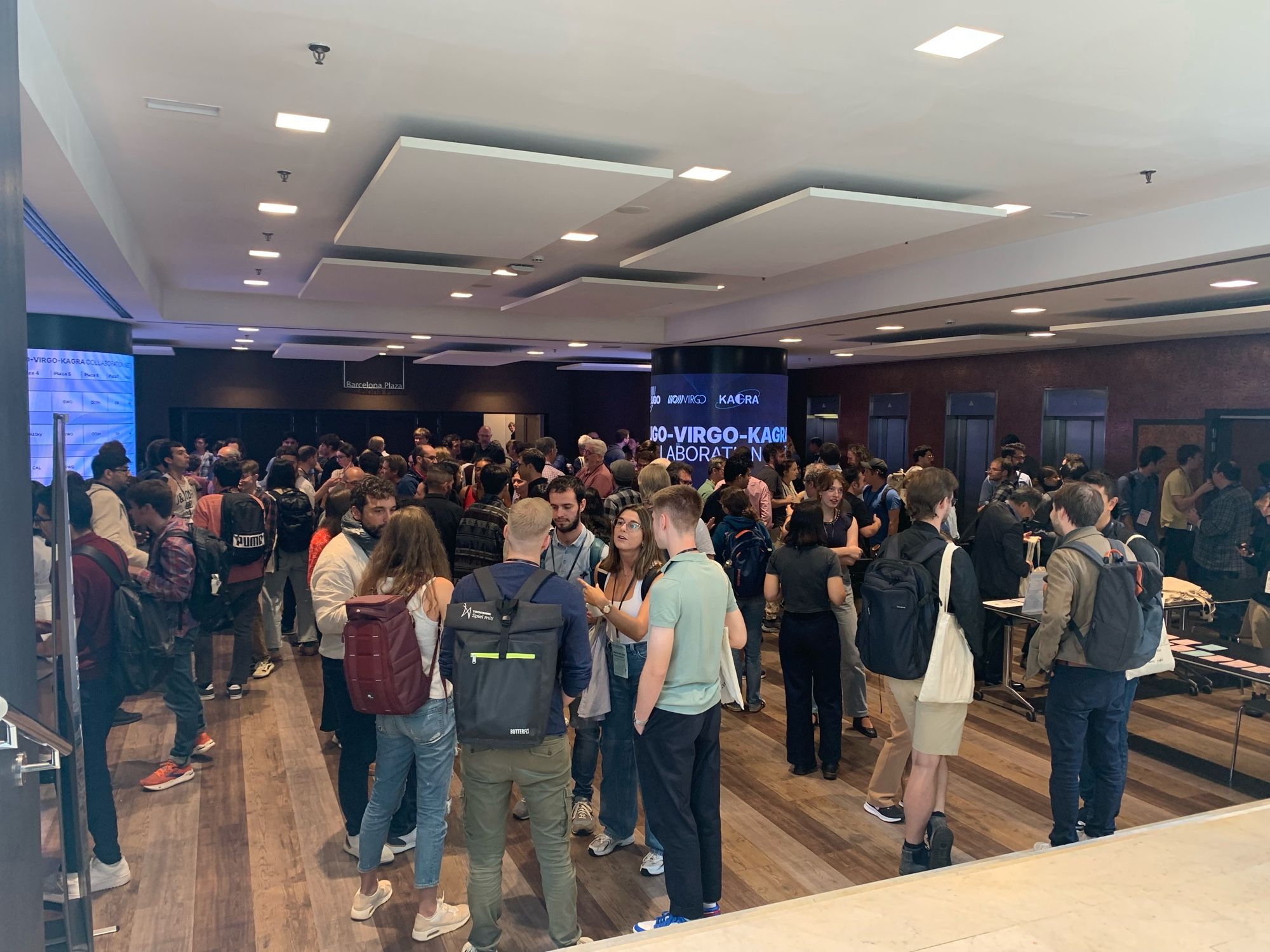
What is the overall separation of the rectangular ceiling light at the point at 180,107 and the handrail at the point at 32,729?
3100 millimetres

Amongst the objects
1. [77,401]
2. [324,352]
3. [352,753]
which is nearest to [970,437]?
[324,352]

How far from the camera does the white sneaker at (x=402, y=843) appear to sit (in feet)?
13.6

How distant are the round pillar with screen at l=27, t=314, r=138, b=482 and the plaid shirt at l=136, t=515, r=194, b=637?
483 cm

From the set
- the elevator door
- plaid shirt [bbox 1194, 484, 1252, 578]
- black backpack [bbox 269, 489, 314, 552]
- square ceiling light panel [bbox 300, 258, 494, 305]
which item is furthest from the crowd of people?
the elevator door

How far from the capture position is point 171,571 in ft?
14.5

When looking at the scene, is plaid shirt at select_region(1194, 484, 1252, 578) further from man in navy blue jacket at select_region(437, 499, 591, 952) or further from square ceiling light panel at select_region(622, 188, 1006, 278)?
man in navy blue jacket at select_region(437, 499, 591, 952)

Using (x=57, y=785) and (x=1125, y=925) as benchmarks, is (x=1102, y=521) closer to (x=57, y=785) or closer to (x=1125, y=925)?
(x=1125, y=925)

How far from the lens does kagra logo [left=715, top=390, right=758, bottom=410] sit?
12688 millimetres

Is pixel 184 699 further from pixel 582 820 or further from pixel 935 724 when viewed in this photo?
pixel 935 724

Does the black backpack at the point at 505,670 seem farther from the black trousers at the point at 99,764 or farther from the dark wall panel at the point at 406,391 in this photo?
the dark wall panel at the point at 406,391

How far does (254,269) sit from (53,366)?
2.36 metres

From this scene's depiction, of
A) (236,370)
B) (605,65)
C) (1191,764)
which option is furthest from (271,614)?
(236,370)

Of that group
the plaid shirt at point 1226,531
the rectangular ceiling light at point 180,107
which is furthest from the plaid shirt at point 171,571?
the plaid shirt at point 1226,531

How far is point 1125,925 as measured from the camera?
2.61 m
